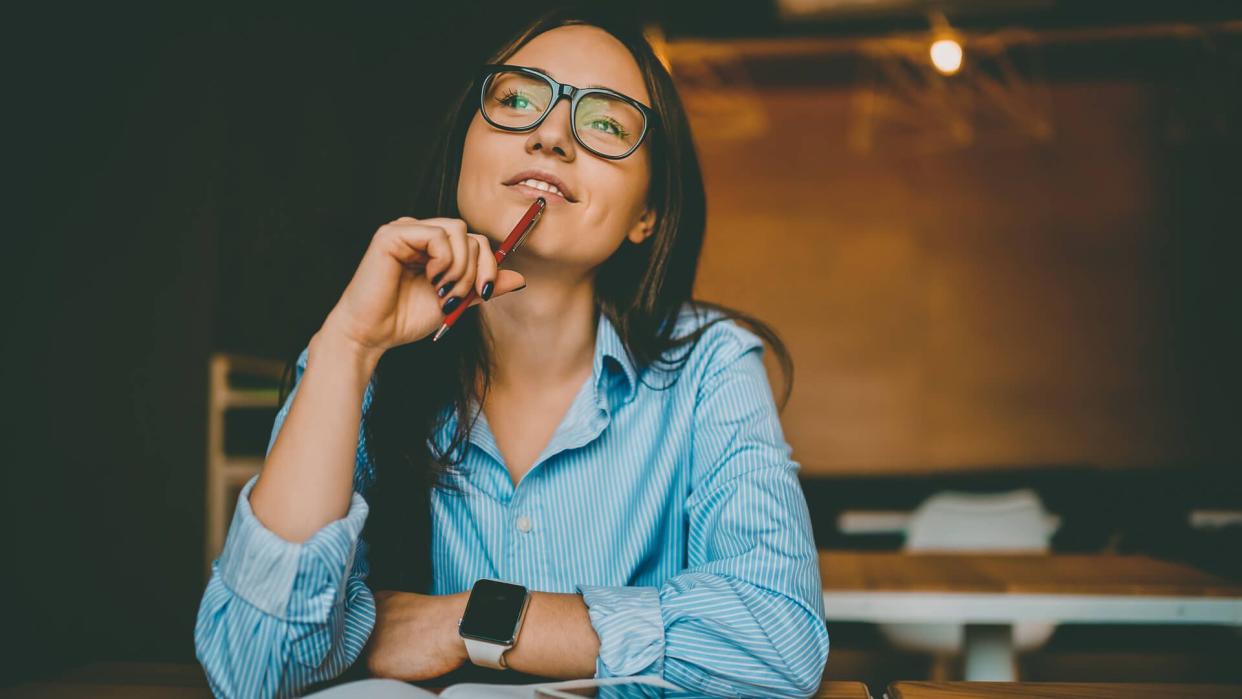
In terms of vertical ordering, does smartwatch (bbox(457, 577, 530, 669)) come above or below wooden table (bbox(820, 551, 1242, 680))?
above

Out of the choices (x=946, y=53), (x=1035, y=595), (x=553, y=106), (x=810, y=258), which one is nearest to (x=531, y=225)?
(x=553, y=106)

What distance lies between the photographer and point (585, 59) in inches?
52.6

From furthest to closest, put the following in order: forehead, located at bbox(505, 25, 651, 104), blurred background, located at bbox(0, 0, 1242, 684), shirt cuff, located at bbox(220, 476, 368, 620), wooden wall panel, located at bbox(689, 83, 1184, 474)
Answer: wooden wall panel, located at bbox(689, 83, 1184, 474), blurred background, located at bbox(0, 0, 1242, 684), forehead, located at bbox(505, 25, 651, 104), shirt cuff, located at bbox(220, 476, 368, 620)

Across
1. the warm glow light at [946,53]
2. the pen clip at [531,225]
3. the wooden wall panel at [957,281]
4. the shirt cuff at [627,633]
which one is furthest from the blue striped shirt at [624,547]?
the wooden wall panel at [957,281]

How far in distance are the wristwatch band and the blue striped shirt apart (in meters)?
0.12

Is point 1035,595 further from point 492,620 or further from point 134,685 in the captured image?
point 134,685

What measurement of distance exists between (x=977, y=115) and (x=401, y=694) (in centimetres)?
621

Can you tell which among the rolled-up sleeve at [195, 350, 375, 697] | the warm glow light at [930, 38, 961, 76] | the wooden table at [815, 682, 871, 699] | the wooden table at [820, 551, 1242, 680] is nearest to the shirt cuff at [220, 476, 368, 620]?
the rolled-up sleeve at [195, 350, 375, 697]

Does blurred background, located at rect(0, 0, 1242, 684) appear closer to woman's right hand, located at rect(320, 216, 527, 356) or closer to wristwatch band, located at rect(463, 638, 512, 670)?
woman's right hand, located at rect(320, 216, 527, 356)

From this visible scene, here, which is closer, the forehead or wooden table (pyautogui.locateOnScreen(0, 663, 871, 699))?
wooden table (pyautogui.locateOnScreen(0, 663, 871, 699))

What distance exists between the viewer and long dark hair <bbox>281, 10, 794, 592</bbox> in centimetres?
129

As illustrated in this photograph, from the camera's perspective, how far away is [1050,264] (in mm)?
6188

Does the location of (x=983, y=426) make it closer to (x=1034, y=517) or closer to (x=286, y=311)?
(x=1034, y=517)

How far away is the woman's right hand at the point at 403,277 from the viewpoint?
1.05m
